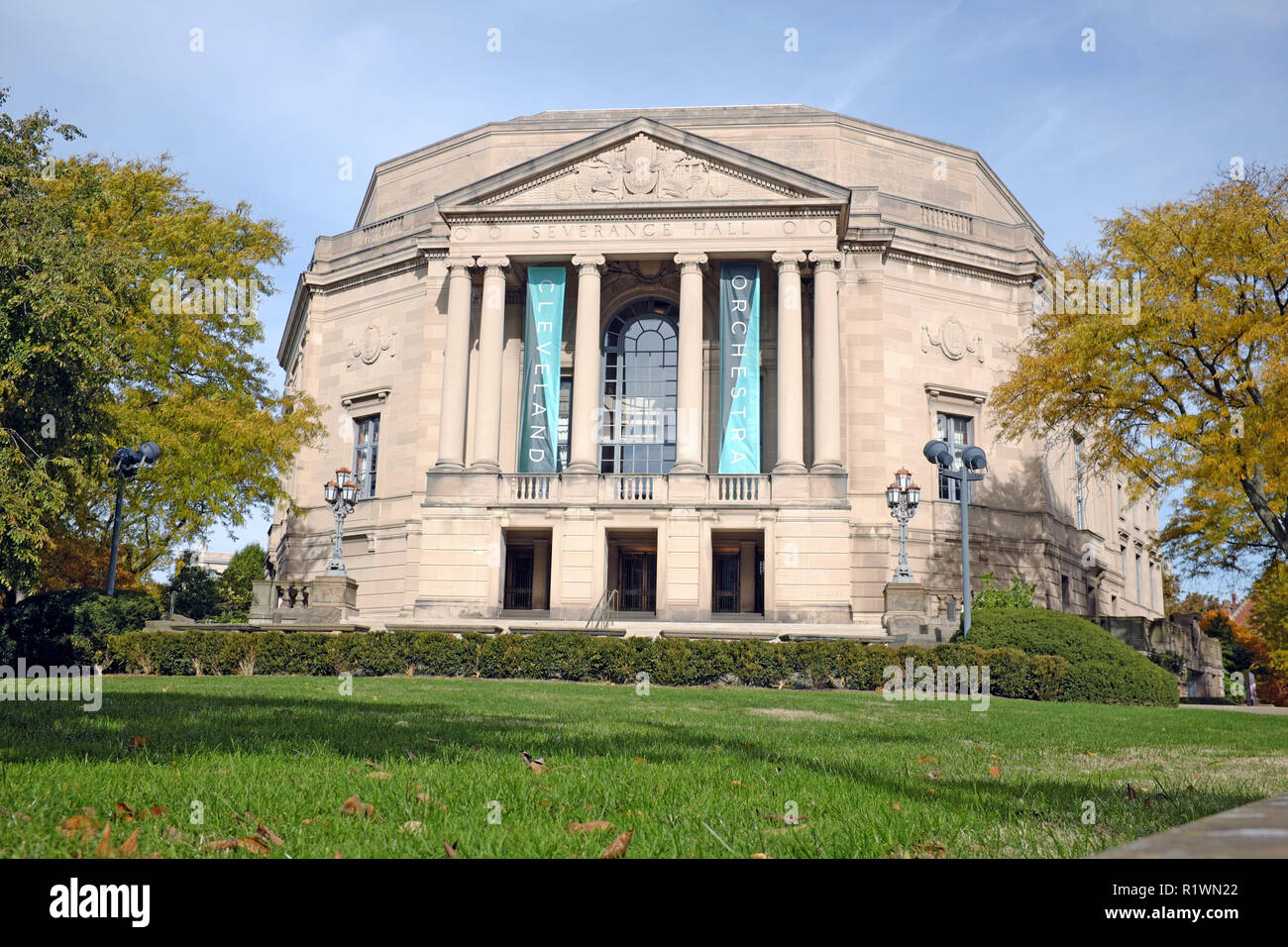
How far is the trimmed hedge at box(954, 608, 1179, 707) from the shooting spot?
21.2 m

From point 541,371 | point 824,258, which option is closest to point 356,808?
point 541,371

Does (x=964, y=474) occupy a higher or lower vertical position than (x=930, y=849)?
higher

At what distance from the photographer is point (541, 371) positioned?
3553cm

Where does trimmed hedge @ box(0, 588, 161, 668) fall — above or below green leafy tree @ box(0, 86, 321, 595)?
below

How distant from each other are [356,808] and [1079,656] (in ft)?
67.9

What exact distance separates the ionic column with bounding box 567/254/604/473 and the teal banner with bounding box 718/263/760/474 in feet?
14.8

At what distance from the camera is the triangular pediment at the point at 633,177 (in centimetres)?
3553

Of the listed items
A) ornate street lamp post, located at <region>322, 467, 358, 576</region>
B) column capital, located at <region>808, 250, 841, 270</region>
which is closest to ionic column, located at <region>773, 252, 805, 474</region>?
column capital, located at <region>808, 250, 841, 270</region>

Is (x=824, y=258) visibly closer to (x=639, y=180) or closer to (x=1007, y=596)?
(x=639, y=180)

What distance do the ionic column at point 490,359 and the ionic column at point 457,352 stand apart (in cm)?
63

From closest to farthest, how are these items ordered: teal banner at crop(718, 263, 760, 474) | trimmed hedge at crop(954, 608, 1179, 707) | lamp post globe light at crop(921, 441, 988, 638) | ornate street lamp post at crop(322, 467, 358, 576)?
trimmed hedge at crop(954, 608, 1179, 707) → lamp post globe light at crop(921, 441, 988, 638) → ornate street lamp post at crop(322, 467, 358, 576) → teal banner at crop(718, 263, 760, 474)

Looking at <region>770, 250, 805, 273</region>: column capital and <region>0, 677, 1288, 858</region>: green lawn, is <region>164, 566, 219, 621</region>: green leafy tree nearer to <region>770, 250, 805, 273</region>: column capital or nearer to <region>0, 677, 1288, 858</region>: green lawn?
<region>770, 250, 805, 273</region>: column capital

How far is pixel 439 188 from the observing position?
45250 mm

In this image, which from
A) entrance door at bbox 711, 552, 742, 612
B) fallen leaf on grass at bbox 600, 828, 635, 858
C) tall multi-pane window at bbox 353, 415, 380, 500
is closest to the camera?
fallen leaf on grass at bbox 600, 828, 635, 858
